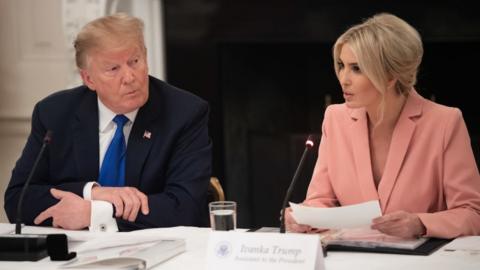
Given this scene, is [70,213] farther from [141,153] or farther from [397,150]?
[397,150]

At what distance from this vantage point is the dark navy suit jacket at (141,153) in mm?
3410

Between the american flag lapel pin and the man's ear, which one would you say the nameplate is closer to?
the american flag lapel pin

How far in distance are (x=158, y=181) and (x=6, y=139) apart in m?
2.53

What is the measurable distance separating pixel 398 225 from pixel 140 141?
44.5 inches

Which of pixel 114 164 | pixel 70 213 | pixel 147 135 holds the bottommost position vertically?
pixel 70 213

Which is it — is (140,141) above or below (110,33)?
below

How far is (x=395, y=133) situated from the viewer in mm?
3143

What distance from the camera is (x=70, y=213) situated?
10.5ft

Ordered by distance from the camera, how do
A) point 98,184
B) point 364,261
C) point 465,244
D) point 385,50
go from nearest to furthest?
point 364,261 < point 465,244 < point 385,50 < point 98,184

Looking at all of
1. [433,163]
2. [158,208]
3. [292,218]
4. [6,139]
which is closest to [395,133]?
[433,163]

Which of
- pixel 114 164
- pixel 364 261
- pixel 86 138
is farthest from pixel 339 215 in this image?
pixel 86 138

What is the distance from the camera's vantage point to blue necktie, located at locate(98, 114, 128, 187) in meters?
3.49

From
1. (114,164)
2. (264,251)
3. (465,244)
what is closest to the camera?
(264,251)

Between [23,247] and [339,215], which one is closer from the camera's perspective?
[339,215]
